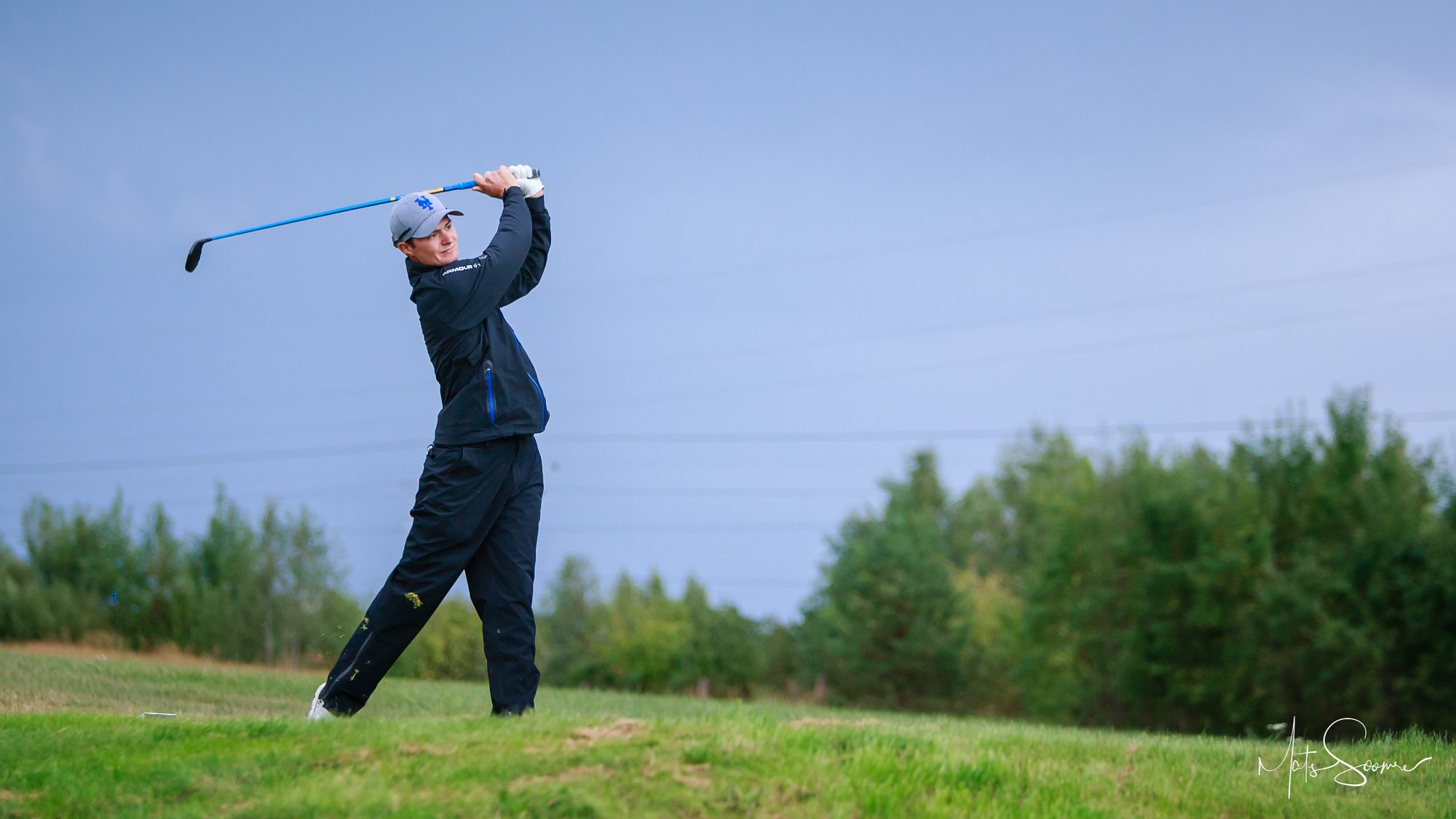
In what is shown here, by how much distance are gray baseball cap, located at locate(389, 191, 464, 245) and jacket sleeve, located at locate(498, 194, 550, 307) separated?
60cm

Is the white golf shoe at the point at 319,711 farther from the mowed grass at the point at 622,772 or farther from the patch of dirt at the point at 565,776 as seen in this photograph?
the patch of dirt at the point at 565,776

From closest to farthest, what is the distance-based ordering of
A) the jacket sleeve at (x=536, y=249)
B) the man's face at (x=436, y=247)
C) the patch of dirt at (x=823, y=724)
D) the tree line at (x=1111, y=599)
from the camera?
the patch of dirt at (x=823, y=724) → the man's face at (x=436, y=247) → the jacket sleeve at (x=536, y=249) → the tree line at (x=1111, y=599)

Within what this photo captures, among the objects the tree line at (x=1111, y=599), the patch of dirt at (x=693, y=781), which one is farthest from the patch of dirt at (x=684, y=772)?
the tree line at (x=1111, y=599)

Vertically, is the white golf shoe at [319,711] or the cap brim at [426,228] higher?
the cap brim at [426,228]

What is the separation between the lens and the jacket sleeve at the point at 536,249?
7453 millimetres

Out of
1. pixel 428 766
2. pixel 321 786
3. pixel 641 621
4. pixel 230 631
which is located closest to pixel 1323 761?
pixel 428 766

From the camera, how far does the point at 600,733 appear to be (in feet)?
18.7

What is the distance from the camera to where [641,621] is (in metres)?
83.9

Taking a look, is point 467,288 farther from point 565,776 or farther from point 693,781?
point 693,781

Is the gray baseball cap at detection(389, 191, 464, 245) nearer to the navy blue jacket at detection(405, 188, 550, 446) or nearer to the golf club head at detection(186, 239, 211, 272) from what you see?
the navy blue jacket at detection(405, 188, 550, 446)

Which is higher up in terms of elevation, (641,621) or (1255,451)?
(1255,451)

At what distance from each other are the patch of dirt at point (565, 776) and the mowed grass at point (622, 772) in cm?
1

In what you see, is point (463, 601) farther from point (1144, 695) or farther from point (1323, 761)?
point (1323, 761)

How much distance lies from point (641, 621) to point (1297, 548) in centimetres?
4810
